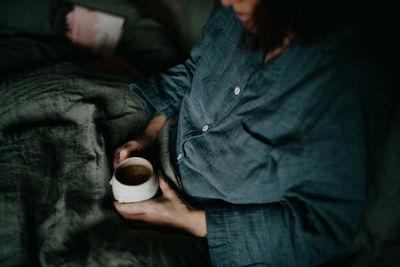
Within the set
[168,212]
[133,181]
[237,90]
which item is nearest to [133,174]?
[133,181]

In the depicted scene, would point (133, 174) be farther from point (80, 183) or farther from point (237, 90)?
point (237, 90)

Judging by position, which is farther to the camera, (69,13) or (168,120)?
(69,13)

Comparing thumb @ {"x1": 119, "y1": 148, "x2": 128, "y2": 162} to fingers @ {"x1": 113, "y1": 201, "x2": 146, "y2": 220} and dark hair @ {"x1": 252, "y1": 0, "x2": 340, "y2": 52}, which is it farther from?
dark hair @ {"x1": 252, "y1": 0, "x2": 340, "y2": 52}

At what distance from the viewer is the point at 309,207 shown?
53 centimetres

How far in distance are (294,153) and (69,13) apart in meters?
1.32

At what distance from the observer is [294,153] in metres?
0.51

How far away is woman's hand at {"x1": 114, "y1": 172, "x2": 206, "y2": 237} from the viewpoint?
66 cm

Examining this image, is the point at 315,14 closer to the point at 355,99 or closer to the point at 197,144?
the point at 355,99

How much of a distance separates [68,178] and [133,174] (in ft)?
0.60

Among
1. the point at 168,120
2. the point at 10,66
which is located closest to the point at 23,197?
the point at 168,120

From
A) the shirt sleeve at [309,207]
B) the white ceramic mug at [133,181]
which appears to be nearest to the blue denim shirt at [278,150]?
the shirt sleeve at [309,207]

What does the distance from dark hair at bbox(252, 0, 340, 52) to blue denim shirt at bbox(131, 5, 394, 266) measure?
2cm

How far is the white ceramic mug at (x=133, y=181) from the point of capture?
62cm

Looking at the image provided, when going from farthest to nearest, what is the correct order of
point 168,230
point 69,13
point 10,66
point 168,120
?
point 69,13 → point 10,66 → point 168,120 → point 168,230
